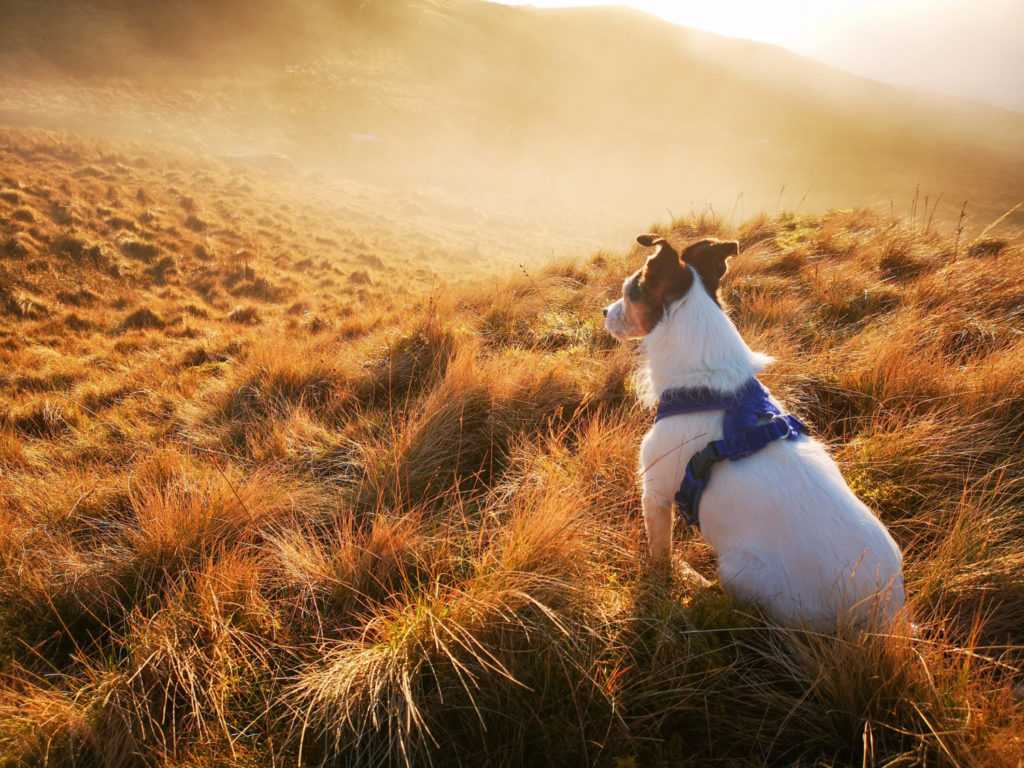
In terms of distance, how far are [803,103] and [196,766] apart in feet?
250

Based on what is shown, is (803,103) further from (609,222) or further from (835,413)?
(835,413)

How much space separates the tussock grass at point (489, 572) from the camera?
1562 millimetres

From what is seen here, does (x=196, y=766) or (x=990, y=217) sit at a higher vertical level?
(x=990, y=217)

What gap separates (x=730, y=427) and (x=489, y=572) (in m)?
1.42

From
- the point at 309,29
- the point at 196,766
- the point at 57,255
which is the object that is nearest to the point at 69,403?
the point at 196,766

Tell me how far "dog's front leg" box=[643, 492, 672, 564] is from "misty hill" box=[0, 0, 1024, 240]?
23.2 m

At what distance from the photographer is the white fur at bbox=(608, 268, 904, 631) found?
5.88 ft

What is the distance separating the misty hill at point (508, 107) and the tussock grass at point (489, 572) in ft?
71.0

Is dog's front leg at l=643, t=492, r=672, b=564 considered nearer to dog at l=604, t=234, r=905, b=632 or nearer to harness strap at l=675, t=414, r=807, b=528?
dog at l=604, t=234, r=905, b=632

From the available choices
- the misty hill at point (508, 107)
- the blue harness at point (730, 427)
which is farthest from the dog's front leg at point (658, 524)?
the misty hill at point (508, 107)

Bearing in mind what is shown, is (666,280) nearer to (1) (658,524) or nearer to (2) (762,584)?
(1) (658,524)

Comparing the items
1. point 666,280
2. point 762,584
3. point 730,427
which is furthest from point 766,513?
point 666,280

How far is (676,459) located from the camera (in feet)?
7.71

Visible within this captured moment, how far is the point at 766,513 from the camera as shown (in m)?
1.98
